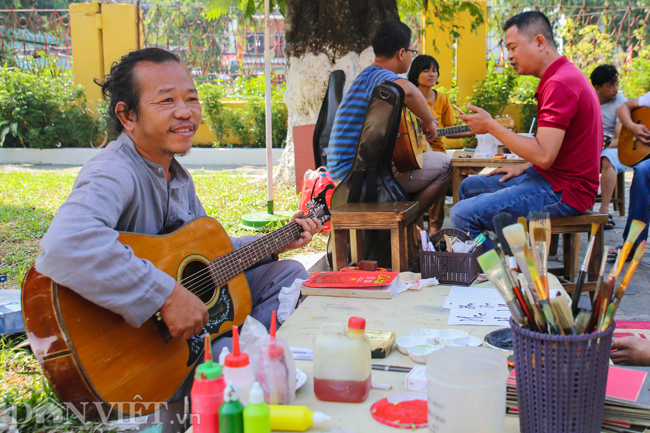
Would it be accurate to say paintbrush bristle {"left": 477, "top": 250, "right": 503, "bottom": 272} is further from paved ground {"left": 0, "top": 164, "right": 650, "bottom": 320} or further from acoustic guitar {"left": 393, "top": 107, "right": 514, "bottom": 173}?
acoustic guitar {"left": 393, "top": 107, "right": 514, "bottom": 173}

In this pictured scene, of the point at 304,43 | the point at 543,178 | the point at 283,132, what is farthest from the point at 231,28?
the point at 543,178

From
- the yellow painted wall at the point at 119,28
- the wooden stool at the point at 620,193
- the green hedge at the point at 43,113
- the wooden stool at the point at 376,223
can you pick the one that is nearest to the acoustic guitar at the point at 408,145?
the wooden stool at the point at 376,223

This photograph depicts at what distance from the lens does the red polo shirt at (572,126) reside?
291 cm

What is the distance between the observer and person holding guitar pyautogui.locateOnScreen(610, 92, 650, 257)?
4359 millimetres

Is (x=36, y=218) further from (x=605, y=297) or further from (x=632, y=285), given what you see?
(x=605, y=297)

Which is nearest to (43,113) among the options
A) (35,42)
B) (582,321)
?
(35,42)

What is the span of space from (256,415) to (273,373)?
0.19 meters

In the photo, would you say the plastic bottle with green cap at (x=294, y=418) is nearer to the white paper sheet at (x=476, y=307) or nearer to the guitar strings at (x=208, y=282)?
the white paper sheet at (x=476, y=307)

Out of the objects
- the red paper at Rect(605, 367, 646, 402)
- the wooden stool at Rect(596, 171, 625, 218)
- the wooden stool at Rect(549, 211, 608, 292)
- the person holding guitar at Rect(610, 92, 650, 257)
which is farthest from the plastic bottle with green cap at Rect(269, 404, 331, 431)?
the wooden stool at Rect(596, 171, 625, 218)

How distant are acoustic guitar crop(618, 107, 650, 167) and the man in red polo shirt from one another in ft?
7.00

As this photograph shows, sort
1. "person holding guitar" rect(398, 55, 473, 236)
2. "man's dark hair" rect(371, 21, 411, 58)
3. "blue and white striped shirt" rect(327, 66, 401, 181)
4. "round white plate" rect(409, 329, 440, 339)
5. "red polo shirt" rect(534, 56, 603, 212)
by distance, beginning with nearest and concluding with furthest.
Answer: "round white plate" rect(409, 329, 440, 339) → "red polo shirt" rect(534, 56, 603, 212) → "blue and white striped shirt" rect(327, 66, 401, 181) → "man's dark hair" rect(371, 21, 411, 58) → "person holding guitar" rect(398, 55, 473, 236)

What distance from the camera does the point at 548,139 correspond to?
9.60 ft

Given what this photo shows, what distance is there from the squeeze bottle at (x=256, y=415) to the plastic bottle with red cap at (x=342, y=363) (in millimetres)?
266

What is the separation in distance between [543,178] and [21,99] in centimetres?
1064
